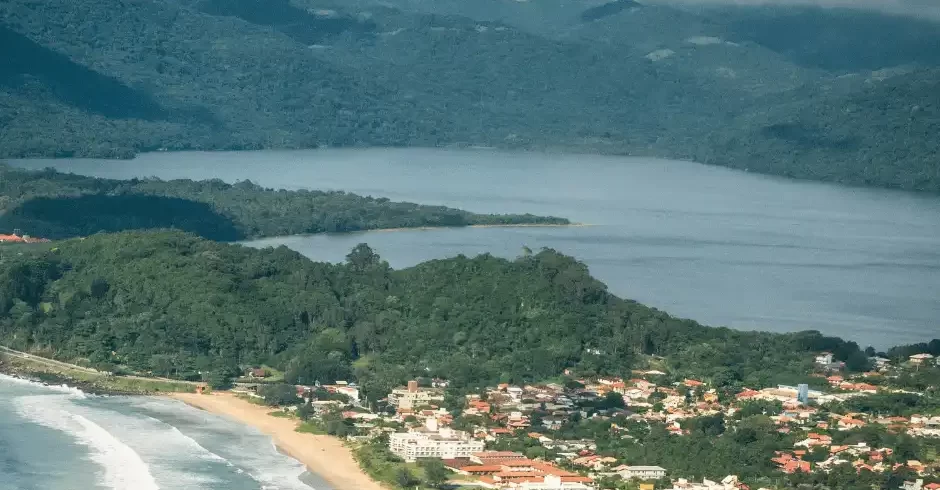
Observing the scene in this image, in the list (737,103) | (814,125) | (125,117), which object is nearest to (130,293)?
(125,117)

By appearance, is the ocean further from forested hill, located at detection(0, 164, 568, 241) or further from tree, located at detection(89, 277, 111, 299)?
forested hill, located at detection(0, 164, 568, 241)

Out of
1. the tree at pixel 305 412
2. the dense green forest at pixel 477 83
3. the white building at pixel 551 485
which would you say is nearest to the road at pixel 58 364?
the tree at pixel 305 412

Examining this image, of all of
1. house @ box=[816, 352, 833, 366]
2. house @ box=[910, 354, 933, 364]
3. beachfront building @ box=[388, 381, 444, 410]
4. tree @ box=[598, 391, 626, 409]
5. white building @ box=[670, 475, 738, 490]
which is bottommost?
white building @ box=[670, 475, 738, 490]

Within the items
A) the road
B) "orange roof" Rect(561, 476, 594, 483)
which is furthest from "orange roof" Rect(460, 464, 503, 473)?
the road

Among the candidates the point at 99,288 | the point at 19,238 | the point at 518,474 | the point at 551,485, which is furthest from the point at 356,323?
the point at 19,238

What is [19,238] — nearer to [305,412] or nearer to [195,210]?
[195,210]

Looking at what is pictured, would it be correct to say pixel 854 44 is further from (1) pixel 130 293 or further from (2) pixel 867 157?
(1) pixel 130 293

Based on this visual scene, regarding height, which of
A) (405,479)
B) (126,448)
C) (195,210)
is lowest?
(126,448)
